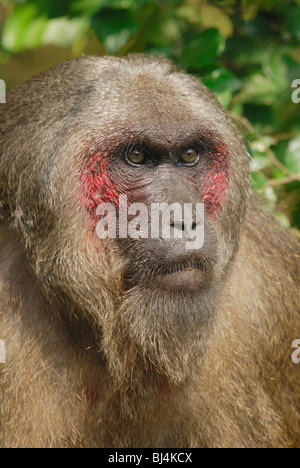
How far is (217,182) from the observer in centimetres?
416

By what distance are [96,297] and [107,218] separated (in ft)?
1.49

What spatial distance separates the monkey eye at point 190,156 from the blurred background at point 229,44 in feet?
5.74

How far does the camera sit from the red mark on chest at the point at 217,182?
4121mm

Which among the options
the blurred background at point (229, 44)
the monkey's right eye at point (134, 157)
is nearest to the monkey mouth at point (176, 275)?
the monkey's right eye at point (134, 157)

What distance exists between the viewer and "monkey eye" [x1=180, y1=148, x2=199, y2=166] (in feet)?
13.3

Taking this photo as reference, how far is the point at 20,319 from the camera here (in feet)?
13.9

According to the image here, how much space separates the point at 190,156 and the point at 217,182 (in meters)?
0.24

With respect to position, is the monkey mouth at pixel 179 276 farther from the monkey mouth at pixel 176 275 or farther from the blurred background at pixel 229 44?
the blurred background at pixel 229 44

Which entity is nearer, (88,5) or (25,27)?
(88,5)

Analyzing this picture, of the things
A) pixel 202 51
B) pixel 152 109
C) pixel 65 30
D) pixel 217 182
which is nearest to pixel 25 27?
pixel 65 30

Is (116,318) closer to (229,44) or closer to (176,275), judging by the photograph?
(176,275)
